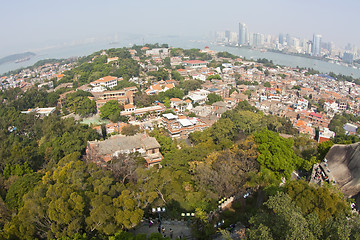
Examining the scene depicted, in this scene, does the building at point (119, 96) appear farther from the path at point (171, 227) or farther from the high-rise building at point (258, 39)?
the high-rise building at point (258, 39)

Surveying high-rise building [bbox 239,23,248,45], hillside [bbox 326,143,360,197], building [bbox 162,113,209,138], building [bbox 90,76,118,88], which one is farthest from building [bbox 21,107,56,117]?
high-rise building [bbox 239,23,248,45]

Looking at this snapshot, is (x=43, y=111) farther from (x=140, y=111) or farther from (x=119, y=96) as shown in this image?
(x=140, y=111)

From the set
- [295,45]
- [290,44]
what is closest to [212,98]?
[295,45]

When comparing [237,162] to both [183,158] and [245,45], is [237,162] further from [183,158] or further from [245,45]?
[245,45]

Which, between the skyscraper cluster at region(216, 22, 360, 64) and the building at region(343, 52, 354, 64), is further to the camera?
the skyscraper cluster at region(216, 22, 360, 64)

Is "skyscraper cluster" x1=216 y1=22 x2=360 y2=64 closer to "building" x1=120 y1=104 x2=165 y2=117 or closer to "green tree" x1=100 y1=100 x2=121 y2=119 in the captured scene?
"building" x1=120 y1=104 x2=165 y2=117

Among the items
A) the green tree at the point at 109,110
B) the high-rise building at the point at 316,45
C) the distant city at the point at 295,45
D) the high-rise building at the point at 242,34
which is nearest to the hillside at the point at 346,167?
the green tree at the point at 109,110

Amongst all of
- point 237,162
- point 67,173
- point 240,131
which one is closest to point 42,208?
point 67,173
